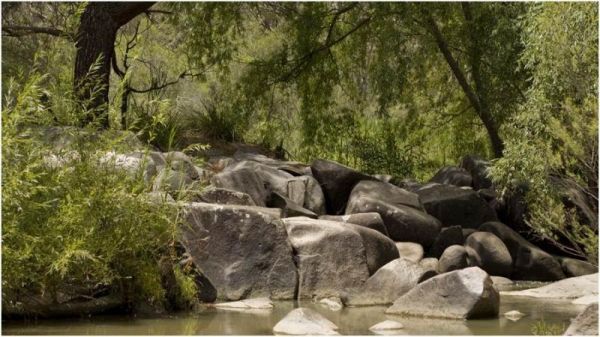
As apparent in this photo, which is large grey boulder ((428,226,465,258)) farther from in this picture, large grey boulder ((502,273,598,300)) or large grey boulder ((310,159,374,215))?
large grey boulder ((502,273,598,300))

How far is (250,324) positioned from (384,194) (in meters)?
6.56

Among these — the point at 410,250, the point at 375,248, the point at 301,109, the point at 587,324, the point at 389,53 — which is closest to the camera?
the point at 587,324

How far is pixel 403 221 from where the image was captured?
14953 millimetres

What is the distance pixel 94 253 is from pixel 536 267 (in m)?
8.24

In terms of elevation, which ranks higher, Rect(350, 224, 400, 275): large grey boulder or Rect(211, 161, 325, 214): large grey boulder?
Rect(211, 161, 325, 214): large grey boulder

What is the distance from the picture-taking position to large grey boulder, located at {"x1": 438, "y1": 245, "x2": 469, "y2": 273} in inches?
551

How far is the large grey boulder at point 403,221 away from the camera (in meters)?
15.0

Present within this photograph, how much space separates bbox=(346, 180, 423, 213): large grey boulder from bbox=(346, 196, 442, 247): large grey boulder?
0.27 m

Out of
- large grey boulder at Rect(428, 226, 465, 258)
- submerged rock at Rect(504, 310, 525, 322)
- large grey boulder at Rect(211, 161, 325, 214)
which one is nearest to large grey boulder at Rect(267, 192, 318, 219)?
large grey boulder at Rect(211, 161, 325, 214)

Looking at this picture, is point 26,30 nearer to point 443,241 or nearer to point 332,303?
point 443,241

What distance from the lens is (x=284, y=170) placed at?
16.8 meters

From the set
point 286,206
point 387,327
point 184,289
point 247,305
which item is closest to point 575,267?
point 286,206

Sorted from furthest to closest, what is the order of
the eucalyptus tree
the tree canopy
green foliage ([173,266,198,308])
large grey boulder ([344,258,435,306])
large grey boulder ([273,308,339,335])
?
the eucalyptus tree
the tree canopy
large grey boulder ([344,258,435,306])
green foliage ([173,266,198,308])
large grey boulder ([273,308,339,335])

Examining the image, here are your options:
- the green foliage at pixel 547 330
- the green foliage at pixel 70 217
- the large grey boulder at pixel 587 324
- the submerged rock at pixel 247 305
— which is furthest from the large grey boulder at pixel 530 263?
the large grey boulder at pixel 587 324
